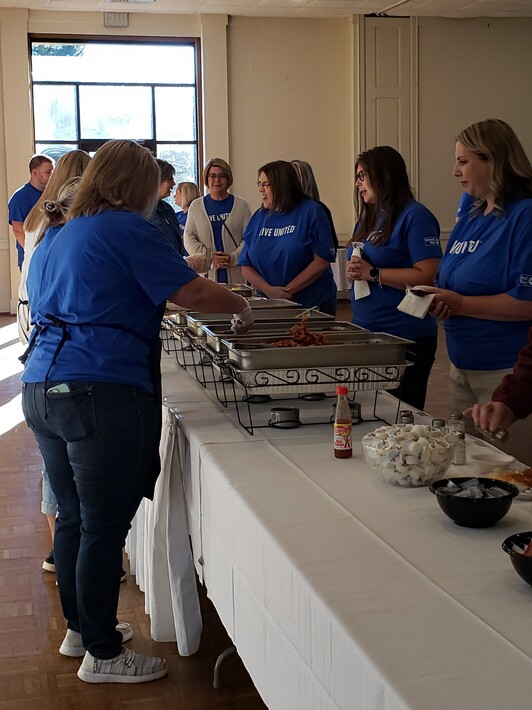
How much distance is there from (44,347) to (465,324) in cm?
111

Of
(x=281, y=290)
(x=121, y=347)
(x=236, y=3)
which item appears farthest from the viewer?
(x=236, y=3)

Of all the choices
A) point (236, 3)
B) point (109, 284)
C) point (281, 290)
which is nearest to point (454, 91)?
point (236, 3)

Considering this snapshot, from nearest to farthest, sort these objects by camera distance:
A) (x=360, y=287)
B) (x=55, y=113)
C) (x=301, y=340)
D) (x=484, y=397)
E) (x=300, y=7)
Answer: (x=301, y=340)
(x=484, y=397)
(x=360, y=287)
(x=300, y=7)
(x=55, y=113)

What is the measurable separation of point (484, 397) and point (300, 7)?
8190 millimetres

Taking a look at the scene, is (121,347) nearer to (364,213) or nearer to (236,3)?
(364,213)

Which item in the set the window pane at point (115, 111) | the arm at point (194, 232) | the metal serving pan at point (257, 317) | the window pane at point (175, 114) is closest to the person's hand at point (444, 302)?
the metal serving pan at point (257, 317)

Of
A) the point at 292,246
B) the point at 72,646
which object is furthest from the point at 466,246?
the point at 72,646

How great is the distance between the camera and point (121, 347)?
200 centimetres

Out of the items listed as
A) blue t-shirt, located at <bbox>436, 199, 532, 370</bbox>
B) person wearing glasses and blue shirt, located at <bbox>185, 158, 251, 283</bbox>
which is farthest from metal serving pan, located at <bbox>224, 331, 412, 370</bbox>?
person wearing glasses and blue shirt, located at <bbox>185, 158, 251, 283</bbox>

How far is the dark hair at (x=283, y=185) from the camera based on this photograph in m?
3.79

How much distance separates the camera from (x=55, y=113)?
33.2ft

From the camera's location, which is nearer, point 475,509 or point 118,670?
point 475,509

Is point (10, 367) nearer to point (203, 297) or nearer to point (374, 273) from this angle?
point (374, 273)

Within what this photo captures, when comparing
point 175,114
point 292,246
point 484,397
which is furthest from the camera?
point 175,114
